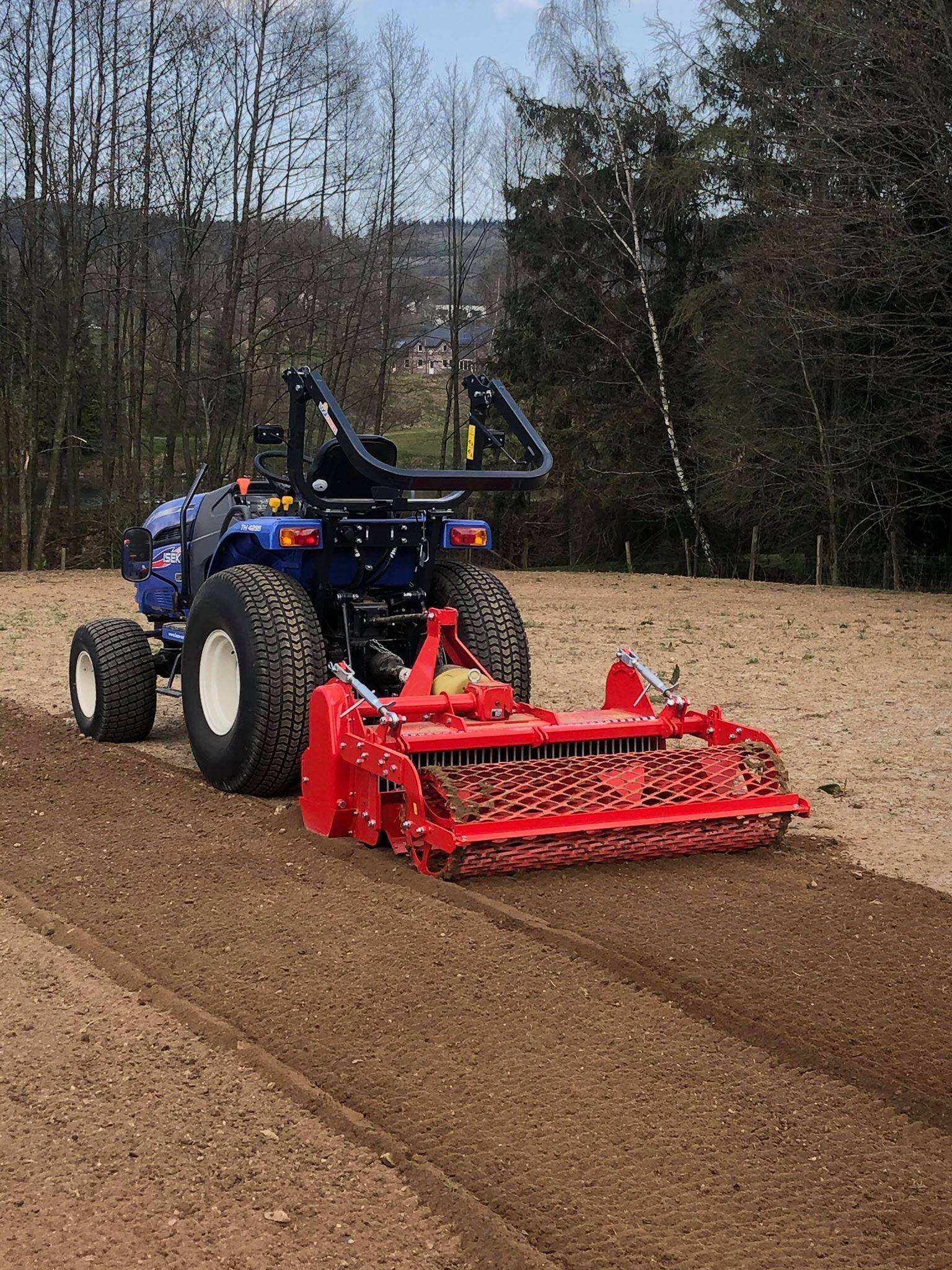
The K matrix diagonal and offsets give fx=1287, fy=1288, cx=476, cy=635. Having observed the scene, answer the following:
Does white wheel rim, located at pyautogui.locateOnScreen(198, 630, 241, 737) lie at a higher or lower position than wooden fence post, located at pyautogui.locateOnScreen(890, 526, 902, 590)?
lower

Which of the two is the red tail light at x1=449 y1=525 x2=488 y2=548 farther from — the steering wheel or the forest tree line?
the forest tree line

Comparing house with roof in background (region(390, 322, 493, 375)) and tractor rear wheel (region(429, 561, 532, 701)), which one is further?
house with roof in background (region(390, 322, 493, 375))

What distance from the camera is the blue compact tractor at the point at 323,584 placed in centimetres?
566

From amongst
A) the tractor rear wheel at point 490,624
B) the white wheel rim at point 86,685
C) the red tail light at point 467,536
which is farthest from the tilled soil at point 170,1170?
the white wheel rim at point 86,685

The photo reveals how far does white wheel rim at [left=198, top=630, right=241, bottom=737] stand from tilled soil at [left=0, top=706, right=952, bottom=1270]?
616mm

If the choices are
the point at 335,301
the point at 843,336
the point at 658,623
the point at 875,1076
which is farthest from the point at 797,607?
the point at 335,301

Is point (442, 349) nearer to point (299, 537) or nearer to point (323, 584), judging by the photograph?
point (323, 584)

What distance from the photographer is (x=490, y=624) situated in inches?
249

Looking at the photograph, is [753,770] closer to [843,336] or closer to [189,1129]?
[189,1129]

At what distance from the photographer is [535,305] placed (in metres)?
31.4

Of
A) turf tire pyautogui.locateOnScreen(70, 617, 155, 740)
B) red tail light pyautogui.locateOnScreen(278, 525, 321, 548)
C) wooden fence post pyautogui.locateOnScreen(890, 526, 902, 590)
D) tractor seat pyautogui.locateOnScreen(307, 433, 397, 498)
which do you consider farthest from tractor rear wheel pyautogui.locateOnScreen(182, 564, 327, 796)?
wooden fence post pyautogui.locateOnScreen(890, 526, 902, 590)

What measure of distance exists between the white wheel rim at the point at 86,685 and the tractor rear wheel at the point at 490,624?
230cm

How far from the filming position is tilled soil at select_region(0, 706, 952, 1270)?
2.65 meters

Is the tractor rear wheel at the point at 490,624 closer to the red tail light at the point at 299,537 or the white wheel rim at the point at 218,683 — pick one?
the red tail light at the point at 299,537
